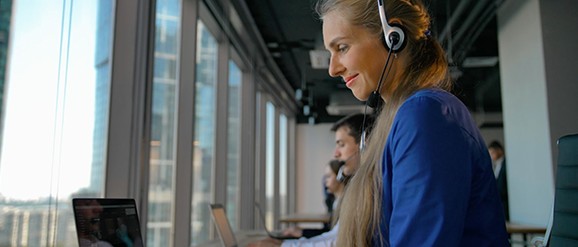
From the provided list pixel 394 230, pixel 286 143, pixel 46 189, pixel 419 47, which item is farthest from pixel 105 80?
pixel 286 143

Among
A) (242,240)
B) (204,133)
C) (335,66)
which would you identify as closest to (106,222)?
(335,66)

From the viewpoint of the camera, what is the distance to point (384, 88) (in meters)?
0.90

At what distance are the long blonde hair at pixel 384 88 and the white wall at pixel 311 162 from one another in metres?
8.82

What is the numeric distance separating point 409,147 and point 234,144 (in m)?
4.47

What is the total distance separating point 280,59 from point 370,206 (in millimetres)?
5042

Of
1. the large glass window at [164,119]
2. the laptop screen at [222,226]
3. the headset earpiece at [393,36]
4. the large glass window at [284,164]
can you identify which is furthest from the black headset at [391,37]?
the large glass window at [284,164]

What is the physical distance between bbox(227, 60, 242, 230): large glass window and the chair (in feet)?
11.9

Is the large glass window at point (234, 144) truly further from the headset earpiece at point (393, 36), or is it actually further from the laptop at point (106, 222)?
the headset earpiece at point (393, 36)

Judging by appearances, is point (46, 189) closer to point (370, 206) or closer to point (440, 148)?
point (370, 206)

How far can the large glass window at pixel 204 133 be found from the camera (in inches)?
150

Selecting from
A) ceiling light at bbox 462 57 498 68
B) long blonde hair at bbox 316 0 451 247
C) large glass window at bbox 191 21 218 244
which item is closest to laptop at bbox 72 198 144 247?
long blonde hair at bbox 316 0 451 247

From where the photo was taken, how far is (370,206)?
0.80m

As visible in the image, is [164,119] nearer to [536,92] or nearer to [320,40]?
[320,40]

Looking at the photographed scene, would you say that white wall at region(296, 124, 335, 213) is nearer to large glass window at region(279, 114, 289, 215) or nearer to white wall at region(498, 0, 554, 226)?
large glass window at region(279, 114, 289, 215)
